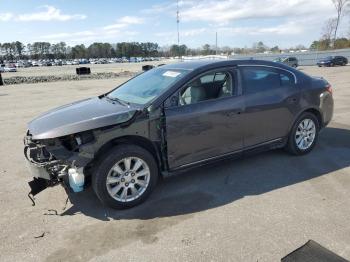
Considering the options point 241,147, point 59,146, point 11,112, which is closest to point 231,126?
point 241,147

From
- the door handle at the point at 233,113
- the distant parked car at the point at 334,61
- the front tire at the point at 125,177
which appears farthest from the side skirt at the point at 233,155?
the distant parked car at the point at 334,61

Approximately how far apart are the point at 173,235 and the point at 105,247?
0.70m

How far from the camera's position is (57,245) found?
333 centimetres

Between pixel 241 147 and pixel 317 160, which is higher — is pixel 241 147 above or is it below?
above

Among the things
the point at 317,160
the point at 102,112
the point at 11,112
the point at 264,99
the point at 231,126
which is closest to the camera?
the point at 102,112

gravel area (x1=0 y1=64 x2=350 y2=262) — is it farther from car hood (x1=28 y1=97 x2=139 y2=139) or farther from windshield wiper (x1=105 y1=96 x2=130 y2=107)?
windshield wiper (x1=105 y1=96 x2=130 y2=107)

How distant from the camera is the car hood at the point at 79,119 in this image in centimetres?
374

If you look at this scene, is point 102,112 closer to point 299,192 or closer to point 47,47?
point 299,192

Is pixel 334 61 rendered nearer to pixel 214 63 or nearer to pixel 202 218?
pixel 214 63

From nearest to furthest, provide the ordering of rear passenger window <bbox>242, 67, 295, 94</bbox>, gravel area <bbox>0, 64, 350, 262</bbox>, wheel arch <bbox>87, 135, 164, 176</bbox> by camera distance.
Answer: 1. gravel area <bbox>0, 64, 350, 262</bbox>
2. wheel arch <bbox>87, 135, 164, 176</bbox>
3. rear passenger window <bbox>242, 67, 295, 94</bbox>

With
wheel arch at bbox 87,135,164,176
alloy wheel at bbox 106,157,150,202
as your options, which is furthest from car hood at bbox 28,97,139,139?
alloy wheel at bbox 106,157,150,202

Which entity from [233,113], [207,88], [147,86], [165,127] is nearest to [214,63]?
[207,88]

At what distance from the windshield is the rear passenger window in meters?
0.97

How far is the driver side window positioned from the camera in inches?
170
